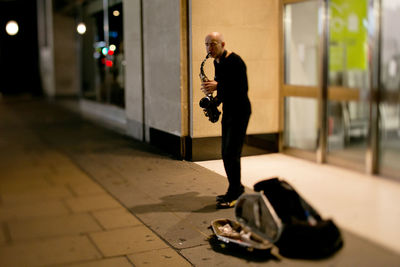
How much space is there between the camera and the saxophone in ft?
11.5

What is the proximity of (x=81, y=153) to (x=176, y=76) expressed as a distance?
11.2 ft

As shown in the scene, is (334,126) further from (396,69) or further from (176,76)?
(176,76)

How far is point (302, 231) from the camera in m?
2.05

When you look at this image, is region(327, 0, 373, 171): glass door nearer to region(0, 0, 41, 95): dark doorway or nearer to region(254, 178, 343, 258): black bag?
region(254, 178, 343, 258): black bag

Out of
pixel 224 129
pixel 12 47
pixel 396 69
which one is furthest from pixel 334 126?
pixel 12 47

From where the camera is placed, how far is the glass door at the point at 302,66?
332cm

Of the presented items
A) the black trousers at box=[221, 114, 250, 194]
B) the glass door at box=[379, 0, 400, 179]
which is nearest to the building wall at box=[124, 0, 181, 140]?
the black trousers at box=[221, 114, 250, 194]

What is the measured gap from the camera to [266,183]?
8.61 feet

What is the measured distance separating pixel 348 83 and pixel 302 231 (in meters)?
0.96

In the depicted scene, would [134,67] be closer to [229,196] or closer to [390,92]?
[229,196]

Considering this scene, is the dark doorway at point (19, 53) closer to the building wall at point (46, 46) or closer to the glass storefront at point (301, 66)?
the building wall at point (46, 46)

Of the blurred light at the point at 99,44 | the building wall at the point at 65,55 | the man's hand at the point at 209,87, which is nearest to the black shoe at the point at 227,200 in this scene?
the man's hand at the point at 209,87

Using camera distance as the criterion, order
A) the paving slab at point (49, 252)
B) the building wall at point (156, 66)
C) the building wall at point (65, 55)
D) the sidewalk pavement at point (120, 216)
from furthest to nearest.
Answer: the building wall at point (65, 55) → the building wall at point (156, 66) → the paving slab at point (49, 252) → the sidewalk pavement at point (120, 216)

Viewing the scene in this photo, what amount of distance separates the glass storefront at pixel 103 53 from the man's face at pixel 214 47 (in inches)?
301
